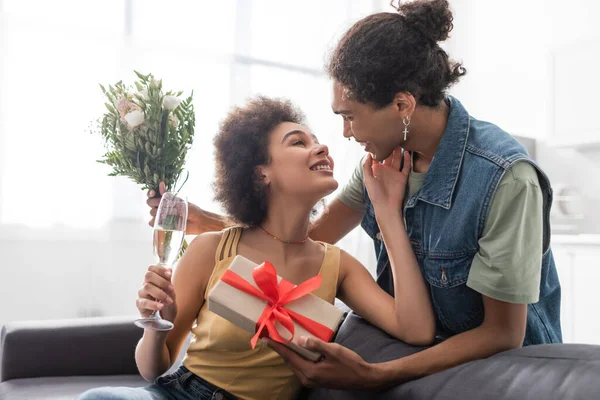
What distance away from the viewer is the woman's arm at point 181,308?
4.90ft

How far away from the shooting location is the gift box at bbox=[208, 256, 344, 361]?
50.4 inches

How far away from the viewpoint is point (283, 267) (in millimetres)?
1688

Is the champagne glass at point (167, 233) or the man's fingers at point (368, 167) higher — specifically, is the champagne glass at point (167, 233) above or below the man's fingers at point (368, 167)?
below

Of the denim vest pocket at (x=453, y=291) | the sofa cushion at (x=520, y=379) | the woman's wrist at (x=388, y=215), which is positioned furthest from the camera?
the woman's wrist at (x=388, y=215)

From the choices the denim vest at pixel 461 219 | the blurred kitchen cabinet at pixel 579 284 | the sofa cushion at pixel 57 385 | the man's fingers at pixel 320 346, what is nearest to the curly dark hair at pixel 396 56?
the denim vest at pixel 461 219

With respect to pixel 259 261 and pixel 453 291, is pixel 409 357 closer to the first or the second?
pixel 453 291

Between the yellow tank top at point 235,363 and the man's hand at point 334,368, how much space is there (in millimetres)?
234

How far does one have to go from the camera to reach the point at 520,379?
1.12 meters

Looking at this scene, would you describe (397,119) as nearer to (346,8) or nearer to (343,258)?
(343,258)

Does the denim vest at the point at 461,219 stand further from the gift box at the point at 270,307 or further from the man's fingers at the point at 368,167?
the gift box at the point at 270,307

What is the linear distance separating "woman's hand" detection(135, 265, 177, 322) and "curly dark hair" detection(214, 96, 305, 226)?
486 millimetres

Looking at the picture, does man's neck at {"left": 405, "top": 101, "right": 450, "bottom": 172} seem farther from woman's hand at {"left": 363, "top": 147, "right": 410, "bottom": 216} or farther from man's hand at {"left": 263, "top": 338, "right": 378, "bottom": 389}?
man's hand at {"left": 263, "top": 338, "right": 378, "bottom": 389}

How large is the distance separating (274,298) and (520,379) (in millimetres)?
503

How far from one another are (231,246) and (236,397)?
15.4 inches
